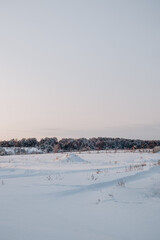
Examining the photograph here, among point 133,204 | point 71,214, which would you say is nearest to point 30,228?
point 71,214

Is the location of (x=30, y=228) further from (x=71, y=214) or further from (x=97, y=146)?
(x=97, y=146)

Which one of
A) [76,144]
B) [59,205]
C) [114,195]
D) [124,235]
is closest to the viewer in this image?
[124,235]

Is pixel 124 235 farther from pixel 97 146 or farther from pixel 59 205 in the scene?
pixel 97 146

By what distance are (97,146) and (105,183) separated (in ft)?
172

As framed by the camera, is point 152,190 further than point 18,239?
Yes

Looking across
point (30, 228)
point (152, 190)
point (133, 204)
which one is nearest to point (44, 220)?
point (30, 228)

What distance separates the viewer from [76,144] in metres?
57.2

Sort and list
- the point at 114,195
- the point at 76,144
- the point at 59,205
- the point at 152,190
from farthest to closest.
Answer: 1. the point at 76,144
2. the point at 152,190
3. the point at 114,195
4. the point at 59,205

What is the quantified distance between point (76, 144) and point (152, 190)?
5250cm

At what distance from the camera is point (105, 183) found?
588 cm

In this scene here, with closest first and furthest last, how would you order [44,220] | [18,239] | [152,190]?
1. [18,239]
2. [44,220]
3. [152,190]

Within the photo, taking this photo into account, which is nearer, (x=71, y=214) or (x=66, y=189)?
(x=71, y=214)

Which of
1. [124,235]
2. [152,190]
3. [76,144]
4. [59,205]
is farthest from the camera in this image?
[76,144]

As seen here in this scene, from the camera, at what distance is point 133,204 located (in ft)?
13.1
